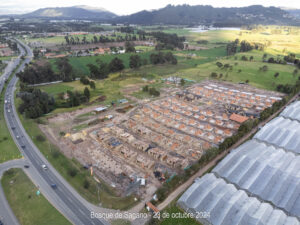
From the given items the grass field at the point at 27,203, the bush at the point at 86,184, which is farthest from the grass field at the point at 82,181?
the grass field at the point at 27,203

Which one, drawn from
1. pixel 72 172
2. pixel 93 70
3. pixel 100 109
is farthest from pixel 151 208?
pixel 93 70

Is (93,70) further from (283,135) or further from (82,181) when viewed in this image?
(283,135)

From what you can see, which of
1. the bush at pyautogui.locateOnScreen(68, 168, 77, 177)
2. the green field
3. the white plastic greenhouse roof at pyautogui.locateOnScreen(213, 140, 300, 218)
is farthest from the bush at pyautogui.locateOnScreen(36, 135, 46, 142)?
the green field

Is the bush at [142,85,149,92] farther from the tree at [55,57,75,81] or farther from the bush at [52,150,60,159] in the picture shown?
the bush at [52,150,60,159]

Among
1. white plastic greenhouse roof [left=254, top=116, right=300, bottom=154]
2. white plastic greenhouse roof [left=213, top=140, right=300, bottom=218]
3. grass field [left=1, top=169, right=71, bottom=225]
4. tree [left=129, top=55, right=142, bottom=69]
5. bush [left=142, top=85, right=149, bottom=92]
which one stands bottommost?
grass field [left=1, top=169, right=71, bottom=225]

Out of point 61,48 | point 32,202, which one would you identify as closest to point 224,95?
point 32,202

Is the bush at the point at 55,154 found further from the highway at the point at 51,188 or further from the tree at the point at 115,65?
the tree at the point at 115,65
